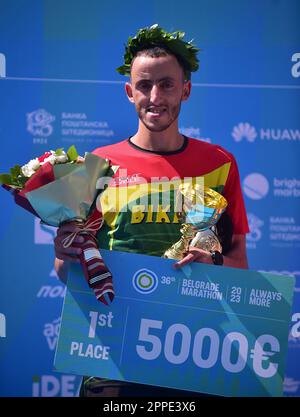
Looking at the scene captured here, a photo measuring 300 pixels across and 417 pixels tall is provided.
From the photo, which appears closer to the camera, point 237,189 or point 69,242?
point 69,242

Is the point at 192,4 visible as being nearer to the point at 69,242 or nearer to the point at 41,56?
the point at 41,56

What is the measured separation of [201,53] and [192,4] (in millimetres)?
288

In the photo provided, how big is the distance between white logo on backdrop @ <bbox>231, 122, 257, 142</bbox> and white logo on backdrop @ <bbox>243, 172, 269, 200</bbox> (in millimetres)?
222

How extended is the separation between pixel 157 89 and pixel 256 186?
130 cm

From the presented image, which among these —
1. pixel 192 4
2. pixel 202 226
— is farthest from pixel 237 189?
pixel 192 4

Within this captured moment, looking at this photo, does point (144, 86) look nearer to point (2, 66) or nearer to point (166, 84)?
point (166, 84)

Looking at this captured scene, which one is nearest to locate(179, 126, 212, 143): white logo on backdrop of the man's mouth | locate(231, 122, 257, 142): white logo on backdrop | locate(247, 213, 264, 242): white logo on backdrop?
locate(231, 122, 257, 142): white logo on backdrop

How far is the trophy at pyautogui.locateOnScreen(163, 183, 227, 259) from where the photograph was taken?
2.10m

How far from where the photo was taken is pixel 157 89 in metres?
2.23

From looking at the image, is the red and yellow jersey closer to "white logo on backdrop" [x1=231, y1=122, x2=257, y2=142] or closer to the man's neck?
the man's neck

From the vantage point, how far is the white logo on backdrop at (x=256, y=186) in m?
3.32

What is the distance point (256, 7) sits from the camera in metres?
3.25

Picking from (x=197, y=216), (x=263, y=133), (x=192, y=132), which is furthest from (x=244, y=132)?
(x=197, y=216)

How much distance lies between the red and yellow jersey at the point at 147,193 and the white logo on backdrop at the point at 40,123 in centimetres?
96
